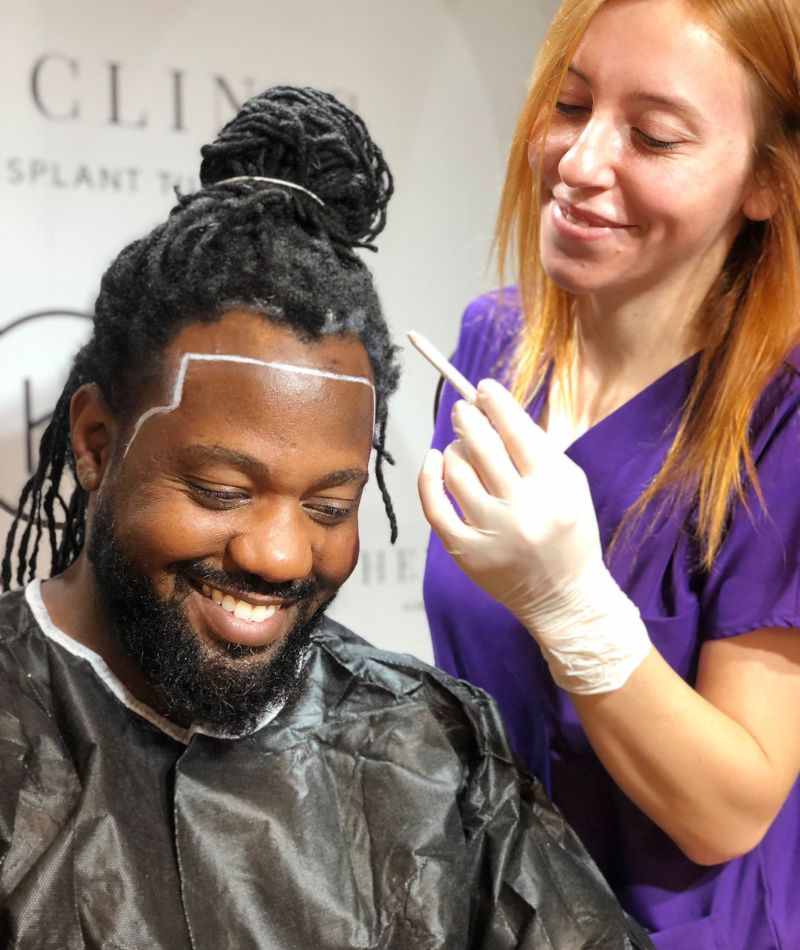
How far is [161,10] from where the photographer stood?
159 cm

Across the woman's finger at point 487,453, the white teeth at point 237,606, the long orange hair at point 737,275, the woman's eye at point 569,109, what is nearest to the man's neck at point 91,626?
the white teeth at point 237,606

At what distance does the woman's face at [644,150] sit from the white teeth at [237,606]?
513 mm

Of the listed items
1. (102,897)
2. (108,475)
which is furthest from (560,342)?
(102,897)

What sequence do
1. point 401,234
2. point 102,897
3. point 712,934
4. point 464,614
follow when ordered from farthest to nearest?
point 401,234 → point 464,614 → point 712,934 → point 102,897

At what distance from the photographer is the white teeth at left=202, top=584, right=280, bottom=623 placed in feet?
3.41

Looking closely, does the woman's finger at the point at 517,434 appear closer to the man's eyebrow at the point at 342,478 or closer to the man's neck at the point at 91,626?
the man's eyebrow at the point at 342,478

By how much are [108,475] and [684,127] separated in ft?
2.16

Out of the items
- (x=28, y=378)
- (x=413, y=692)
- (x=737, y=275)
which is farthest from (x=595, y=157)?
(x=28, y=378)

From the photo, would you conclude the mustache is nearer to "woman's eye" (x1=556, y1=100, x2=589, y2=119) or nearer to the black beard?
the black beard

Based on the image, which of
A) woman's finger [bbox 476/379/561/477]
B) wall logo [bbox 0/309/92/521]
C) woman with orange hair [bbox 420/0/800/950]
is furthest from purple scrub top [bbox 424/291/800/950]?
wall logo [bbox 0/309/92/521]

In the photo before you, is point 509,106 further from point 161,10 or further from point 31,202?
point 31,202

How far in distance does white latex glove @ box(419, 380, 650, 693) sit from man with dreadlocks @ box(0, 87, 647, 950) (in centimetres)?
10

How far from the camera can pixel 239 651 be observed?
3.45ft

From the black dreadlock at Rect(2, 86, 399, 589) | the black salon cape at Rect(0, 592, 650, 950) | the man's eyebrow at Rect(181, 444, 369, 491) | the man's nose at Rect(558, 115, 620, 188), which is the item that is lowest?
the black salon cape at Rect(0, 592, 650, 950)
